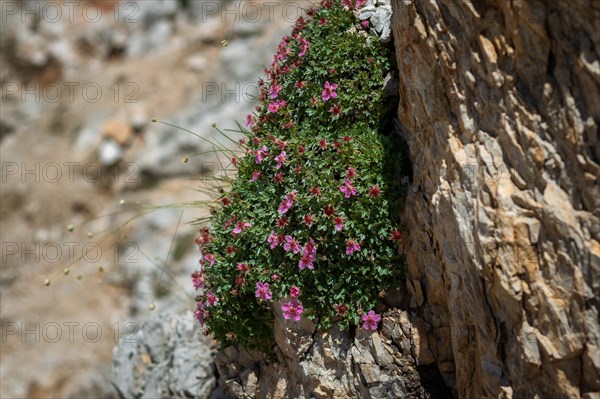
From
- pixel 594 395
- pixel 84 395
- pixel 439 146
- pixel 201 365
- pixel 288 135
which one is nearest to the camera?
pixel 594 395

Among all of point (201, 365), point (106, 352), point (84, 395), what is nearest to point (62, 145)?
point (106, 352)

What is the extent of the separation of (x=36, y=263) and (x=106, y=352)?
3.00 metres

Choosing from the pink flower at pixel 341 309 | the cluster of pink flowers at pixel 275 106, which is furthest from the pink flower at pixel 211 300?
the cluster of pink flowers at pixel 275 106

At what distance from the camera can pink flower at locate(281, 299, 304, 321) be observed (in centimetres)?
477

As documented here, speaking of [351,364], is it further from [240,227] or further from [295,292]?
[240,227]

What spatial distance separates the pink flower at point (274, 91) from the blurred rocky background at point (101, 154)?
461 cm

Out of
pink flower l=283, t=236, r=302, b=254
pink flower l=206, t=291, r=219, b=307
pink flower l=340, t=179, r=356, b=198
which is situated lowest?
pink flower l=206, t=291, r=219, b=307

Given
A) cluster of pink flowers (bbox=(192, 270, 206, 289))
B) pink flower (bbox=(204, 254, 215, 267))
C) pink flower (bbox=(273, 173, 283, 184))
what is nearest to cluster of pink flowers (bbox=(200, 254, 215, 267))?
pink flower (bbox=(204, 254, 215, 267))

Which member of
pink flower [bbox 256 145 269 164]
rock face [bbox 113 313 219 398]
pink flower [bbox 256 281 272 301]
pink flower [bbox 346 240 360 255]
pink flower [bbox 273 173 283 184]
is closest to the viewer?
pink flower [bbox 346 240 360 255]

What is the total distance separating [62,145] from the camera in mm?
14391

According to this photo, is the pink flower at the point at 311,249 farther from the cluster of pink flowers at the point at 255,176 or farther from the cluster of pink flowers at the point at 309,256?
the cluster of pink flowers at the point at 255,176

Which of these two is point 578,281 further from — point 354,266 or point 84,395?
point 84,395

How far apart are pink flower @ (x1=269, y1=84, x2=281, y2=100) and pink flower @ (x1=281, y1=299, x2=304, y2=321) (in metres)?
1.62

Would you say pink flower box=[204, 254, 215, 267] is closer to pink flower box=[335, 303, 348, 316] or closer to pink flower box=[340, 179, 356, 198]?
pink flower box=[335, 303, 348, 316]
